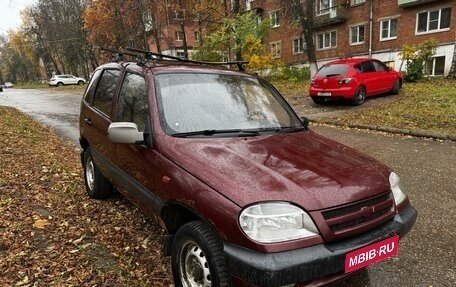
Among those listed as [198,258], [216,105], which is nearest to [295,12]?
[216,105]

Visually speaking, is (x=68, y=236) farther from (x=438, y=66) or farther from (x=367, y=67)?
(x=438, y=66)

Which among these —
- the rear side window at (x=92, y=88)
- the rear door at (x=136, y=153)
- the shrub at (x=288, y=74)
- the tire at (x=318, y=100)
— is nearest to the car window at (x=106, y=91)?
the rear side window at (x=92, y=88)

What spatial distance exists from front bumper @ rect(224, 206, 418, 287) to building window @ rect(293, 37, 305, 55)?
100ft

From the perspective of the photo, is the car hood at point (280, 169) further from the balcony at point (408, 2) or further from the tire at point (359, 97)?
the balcony at point (408, 2)

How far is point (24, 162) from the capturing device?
21.5 feet

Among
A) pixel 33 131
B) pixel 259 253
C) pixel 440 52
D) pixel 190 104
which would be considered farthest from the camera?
pixel 440 52

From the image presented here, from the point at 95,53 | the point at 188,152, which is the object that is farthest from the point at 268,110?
the point at 95,53

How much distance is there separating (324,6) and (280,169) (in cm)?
3022

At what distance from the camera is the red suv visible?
228cm

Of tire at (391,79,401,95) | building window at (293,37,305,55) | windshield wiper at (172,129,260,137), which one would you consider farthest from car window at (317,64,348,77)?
building window at (293,37,305,55)

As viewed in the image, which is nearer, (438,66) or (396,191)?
(396,191)

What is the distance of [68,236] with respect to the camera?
393 centimetres

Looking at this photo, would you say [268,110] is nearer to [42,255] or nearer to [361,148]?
[42,255]

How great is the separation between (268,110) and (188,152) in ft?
4.05
